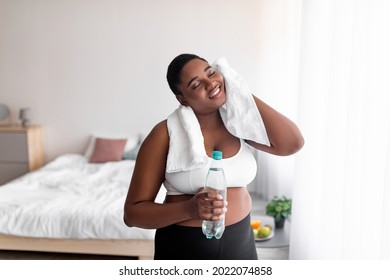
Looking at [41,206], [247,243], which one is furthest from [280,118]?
[41,206]

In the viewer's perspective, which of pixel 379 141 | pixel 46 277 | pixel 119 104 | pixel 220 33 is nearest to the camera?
pixel 46 277

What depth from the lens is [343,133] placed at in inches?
51.8

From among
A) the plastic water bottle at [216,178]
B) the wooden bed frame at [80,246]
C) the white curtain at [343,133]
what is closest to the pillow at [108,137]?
the wooden bed frame at [80,246]

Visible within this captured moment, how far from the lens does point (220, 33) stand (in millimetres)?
2717

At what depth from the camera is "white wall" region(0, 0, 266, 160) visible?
272 centimetres

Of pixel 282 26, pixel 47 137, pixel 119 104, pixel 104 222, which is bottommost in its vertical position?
pixel 104 222

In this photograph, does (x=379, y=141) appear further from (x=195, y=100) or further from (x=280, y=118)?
(x=195, y=100)

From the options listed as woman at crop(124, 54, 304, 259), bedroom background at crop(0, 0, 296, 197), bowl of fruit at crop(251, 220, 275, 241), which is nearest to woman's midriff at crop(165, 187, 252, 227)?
woman at crop(124, 54, 304, 259)

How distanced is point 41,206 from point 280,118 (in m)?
1.53

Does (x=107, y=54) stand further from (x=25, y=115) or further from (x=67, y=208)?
(x=67, y=208)

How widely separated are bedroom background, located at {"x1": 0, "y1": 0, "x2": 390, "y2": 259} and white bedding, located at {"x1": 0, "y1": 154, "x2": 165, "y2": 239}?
73cm

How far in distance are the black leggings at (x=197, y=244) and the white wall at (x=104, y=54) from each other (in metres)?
1.97

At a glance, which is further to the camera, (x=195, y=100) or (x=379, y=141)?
(x=379, y=141)

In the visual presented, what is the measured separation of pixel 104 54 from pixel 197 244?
2447 mm
